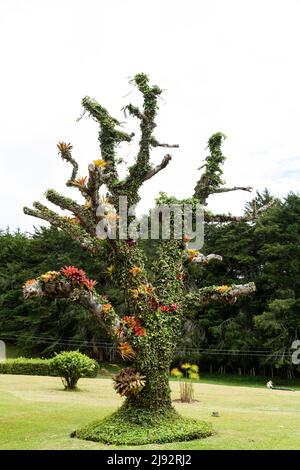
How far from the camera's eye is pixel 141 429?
26.6ft

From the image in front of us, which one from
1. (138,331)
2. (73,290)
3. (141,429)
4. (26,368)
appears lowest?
(26,368)

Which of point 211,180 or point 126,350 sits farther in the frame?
point 211,180

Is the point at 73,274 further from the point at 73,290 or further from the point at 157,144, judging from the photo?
the point at 157,144

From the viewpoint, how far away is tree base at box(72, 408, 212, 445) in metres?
7.83

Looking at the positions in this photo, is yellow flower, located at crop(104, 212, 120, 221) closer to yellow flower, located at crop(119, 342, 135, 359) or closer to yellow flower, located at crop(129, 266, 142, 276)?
yellow flower, located at crop(129, 266, 142, 276)

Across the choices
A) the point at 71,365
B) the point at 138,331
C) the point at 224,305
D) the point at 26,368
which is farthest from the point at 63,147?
the point at 224,305

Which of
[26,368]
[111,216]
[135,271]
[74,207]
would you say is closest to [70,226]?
[74,207]

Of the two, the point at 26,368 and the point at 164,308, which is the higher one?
the point at 164,308

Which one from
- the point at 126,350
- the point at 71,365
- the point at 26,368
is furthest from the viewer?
the point at 26,368

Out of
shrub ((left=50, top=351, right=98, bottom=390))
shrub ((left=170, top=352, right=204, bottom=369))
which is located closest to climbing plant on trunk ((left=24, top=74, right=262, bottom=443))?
shrub ((left=50, top=351, right=98, bottom=390))

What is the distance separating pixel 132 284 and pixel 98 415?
11.3 feet

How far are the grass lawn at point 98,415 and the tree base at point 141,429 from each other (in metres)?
0.19

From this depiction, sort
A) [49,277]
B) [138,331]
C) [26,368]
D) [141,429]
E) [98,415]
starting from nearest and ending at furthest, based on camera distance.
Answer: [49,277]
[141,429]
[138,331]
[98,415]
[26,368]
